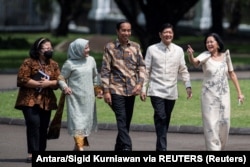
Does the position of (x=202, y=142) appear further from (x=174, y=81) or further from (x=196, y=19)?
(x=196, y=19)

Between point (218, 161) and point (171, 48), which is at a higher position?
point (171, 48)

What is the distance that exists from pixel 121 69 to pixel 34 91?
1162 millimetres

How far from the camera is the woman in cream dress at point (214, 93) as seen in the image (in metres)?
13.7

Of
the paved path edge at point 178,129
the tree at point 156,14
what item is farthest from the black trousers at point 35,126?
the tree at point 156,14

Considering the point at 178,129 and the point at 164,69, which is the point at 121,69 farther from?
the point at 178,129

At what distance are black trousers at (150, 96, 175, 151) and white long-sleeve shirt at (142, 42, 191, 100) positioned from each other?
8cm

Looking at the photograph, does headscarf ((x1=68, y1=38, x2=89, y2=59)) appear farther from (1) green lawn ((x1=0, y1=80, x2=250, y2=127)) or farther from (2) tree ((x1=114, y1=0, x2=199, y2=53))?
(2) tree ((x1=114, y1=0, x2=199, y2=53))

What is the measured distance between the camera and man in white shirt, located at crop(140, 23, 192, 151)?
1459 centimetres

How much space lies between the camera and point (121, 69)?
1466 cm

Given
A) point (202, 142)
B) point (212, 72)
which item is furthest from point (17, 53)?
point (212, 72)

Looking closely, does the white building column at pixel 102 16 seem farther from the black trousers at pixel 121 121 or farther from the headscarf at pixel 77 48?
the headscarf at pixel 77 48

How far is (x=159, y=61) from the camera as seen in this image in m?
14.6

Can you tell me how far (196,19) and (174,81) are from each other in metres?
44.5

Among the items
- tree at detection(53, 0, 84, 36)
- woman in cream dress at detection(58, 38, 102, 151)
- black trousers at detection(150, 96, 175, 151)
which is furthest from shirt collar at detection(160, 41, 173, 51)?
tree at detection(53, 0, 84, 36)
